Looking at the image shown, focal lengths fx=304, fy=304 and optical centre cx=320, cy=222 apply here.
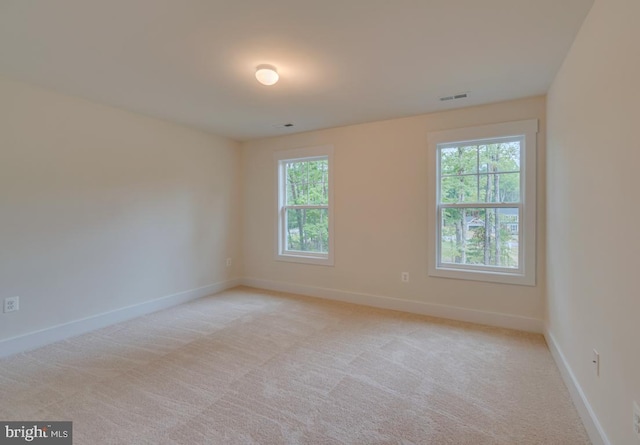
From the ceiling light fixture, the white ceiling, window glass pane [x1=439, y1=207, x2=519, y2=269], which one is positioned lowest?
window glass pane [x1=439, y1=207, x2=519, y2=269]

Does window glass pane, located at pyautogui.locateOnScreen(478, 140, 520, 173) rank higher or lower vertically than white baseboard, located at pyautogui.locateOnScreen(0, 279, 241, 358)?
higher

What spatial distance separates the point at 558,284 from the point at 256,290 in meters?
3.77

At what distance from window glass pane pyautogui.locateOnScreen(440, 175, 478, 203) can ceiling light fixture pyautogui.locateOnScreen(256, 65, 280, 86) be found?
7.53ft

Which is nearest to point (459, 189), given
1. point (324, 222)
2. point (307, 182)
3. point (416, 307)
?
point (416, 307)

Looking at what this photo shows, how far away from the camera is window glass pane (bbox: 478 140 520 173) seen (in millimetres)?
3262

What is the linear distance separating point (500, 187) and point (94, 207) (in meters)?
4.37

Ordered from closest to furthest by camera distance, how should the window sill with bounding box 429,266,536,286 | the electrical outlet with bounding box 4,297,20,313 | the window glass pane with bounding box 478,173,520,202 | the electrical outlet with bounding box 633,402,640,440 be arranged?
the electrical outlet with bounding box 633,402,640,440 < the electrical outlet with bounding box 4,297,20,313 < the window sill with bounding box 429,266,536,286 < the window glass pane with bounding box 478,173,520,202

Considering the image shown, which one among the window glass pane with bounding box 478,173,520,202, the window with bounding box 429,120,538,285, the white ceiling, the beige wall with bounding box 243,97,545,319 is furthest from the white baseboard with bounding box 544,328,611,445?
→ the white ceiling

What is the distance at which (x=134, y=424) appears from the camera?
1.76 meters

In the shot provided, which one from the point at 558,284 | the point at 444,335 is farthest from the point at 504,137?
the point at 444,335

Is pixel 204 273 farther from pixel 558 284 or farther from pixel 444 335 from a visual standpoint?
pixel 558 284

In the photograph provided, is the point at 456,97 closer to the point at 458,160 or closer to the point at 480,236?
the point at 458,160

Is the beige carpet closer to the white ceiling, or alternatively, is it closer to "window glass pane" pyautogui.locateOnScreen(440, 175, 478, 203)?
"window glass pane" pyautogui.locateOnScreen(440, 175, 478, 203)

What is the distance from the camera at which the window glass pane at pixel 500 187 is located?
10.7ft
